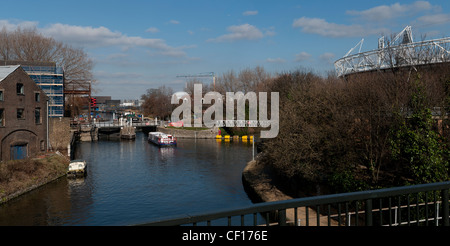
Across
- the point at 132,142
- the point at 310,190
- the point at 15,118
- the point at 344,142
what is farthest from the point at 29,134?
the point at 132,142

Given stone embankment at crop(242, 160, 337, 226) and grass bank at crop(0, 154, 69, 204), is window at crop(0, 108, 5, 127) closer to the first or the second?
grass bank at crop(0, 154, 69, 204)

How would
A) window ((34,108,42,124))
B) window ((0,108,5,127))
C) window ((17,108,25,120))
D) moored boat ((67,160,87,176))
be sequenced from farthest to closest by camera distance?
window ((34,108,42,124)) < window ((17,108,25,120)) < moored boat ((67,160,87,176)) < window ((0,108,5,127))

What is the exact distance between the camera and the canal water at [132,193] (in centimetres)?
2206

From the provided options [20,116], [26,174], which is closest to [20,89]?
[20,116]

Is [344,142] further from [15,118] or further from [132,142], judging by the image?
[132,142]

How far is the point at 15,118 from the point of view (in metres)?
32.2

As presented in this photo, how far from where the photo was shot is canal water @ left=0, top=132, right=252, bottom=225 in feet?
72.4

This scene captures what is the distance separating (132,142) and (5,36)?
2888cm

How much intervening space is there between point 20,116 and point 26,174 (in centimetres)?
764

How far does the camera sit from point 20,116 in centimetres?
3309

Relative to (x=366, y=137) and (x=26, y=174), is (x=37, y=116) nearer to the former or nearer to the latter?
(x=26, y=174)

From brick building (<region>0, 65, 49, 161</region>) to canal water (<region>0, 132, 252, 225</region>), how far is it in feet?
17.5

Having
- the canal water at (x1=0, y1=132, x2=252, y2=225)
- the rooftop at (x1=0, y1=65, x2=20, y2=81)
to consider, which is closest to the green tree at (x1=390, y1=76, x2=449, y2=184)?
the canal water at (x1=0, y1=132, x2=252, y2=225)

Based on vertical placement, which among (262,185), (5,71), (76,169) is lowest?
(262,185)
